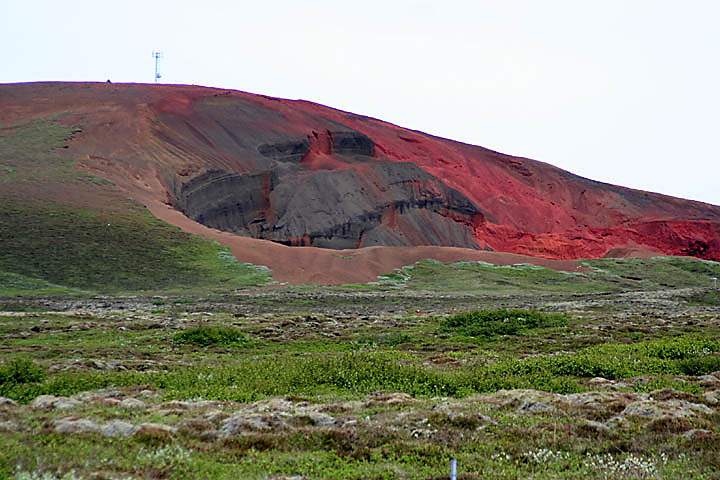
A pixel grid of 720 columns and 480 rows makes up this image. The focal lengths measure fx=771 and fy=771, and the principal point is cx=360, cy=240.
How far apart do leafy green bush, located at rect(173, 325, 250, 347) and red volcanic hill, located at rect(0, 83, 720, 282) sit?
36336 millimetres

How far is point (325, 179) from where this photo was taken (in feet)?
267

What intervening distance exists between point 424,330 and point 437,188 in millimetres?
65472

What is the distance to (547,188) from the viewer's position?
113625 mm

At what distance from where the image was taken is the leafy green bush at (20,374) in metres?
14.0

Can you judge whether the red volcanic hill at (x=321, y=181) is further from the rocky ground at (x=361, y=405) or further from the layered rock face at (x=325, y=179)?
the rocky ground at (x=361, y=405)

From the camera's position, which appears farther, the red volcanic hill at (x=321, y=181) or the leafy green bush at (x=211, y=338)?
the red volcanic hill at (x=321, y=181)

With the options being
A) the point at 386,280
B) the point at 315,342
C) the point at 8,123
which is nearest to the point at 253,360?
the point at 315,342

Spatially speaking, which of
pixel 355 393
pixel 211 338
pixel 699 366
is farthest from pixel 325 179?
pixel 355 393

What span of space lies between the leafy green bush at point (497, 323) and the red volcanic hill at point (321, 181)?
34.8 m

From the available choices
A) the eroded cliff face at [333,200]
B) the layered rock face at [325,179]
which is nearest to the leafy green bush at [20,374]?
the layered rock face at [325,179]

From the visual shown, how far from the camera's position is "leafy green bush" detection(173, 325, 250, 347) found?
2135cm

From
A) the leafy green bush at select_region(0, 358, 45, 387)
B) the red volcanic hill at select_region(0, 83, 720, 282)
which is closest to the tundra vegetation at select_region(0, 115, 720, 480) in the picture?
the leafy green bush at select_region(0, 358, 45, 387)

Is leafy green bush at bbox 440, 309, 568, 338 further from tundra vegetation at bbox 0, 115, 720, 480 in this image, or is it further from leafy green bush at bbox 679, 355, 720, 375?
leafy green bush at bbox 679, 355, 720, 375

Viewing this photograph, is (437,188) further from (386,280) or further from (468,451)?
(468,451)
